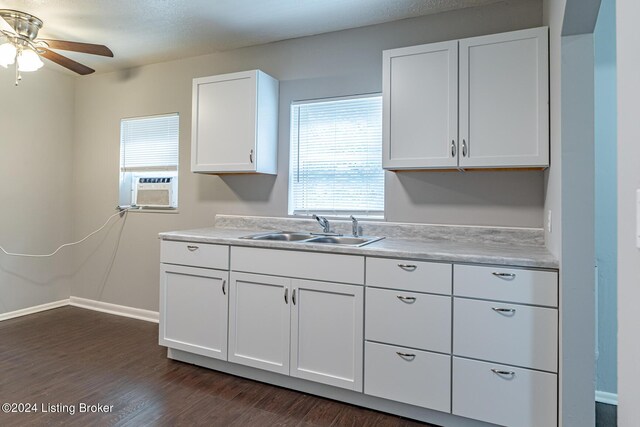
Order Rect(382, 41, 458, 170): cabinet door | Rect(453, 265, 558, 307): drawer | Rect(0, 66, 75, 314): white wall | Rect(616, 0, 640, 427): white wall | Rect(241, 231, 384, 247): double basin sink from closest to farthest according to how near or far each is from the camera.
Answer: Rect(616, 0, 640, 427): white wall < Rect(453, 265, 558, 307): drawer < Rect(382, 41, 458, 170): cabinet door < Rect(241, 231, 384, 247): double basin sink < Rect(0, 66, 75, 314): white wall

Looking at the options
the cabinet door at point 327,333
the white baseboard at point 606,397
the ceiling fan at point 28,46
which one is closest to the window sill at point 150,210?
the ceiling fan at point 28,46

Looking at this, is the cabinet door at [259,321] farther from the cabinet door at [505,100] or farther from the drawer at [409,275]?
the cabinet door at [505,100]

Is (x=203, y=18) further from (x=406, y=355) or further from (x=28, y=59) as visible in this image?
(x=406, y=355)

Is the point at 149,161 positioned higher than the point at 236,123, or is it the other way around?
the point at 236,123

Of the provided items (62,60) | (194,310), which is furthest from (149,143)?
(194,310)

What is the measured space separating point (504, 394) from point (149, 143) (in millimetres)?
3639

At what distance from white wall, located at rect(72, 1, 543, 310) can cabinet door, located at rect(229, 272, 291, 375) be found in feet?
3.01

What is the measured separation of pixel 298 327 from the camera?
229cm

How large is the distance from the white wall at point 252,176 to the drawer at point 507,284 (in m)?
0.75

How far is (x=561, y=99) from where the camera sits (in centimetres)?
163

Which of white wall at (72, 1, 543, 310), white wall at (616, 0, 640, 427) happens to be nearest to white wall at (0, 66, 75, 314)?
white wall at (72, 1, 543, 310)

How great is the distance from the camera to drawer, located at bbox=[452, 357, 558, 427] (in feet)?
5.78

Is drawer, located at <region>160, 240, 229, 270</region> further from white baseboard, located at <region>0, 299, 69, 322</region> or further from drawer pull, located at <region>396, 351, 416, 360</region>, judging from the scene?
white baseboard, located at <region>0, 299, 69, 322</region>

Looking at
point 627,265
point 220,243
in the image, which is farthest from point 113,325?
point 627,265
